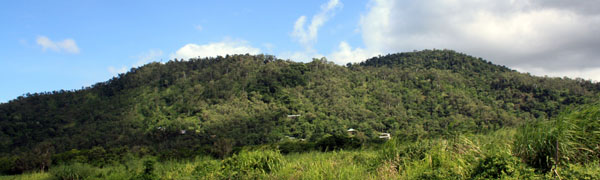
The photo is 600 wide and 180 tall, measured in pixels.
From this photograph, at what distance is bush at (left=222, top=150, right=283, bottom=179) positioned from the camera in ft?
23.0

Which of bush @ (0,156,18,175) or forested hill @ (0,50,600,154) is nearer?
bush @ (0,156,18,175)

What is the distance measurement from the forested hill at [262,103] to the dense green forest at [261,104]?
0.68 ft

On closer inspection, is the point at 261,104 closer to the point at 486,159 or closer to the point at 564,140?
the point at 486,159

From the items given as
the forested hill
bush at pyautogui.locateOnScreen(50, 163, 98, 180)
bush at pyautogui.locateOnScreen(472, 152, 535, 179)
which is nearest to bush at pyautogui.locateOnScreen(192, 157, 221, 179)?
bush at pyautogui.locateOnScreen(50, 163, 98, 180)

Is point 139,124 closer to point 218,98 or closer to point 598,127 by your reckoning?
point 218,98

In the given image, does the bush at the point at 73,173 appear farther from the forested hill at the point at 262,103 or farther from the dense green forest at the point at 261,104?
the dense green forest at the point at 261,104

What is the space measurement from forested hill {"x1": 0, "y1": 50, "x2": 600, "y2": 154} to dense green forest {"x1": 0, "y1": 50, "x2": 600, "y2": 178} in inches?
8.1

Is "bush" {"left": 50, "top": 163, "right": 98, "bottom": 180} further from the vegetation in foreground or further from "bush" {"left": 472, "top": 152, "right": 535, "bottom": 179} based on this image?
"bush" {"left": 472, "top": 152, "right": 535, "bottom": 179}

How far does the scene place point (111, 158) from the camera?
17.2 meters

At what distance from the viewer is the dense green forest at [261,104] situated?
190ft

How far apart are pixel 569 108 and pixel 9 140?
234 ft

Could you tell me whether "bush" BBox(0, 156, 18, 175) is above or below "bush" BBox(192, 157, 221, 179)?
below

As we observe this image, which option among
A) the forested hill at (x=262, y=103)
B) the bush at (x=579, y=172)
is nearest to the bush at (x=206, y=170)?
the bush at (x=579, y=172)

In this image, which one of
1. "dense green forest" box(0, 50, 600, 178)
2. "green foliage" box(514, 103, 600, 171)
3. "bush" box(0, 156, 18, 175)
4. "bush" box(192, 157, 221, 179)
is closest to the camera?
"green foliage" box(514, 103, 600, 171)
